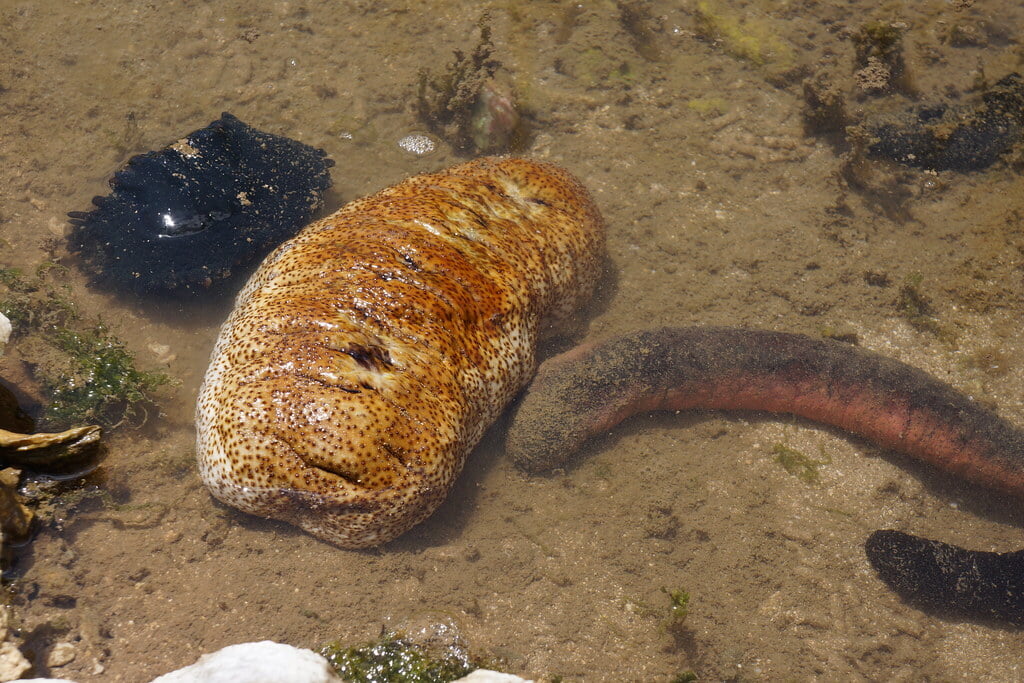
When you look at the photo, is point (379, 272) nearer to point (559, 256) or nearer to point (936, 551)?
point (559, 256)

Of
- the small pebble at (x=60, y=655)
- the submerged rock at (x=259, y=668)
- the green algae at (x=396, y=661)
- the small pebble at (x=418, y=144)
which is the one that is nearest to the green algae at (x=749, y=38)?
the small pebble at (x=418, y=144)

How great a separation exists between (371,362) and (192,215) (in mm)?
2151

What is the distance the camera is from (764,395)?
4410mm

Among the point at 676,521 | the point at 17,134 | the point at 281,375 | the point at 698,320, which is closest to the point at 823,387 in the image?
the point at 698,320

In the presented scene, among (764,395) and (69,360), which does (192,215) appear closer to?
(69,360)

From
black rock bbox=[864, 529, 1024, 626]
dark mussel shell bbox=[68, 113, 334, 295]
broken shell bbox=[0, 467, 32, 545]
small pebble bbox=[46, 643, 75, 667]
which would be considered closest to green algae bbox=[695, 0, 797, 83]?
dark mussel shell bbox=[68, 113, 334, 295]

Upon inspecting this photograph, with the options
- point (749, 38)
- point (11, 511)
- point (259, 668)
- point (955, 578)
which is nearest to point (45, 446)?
point (11, 511)

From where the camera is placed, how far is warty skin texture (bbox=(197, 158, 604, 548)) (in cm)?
315

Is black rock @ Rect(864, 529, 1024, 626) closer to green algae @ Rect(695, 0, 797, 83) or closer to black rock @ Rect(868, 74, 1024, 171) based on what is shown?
black rock @ Rect(868, 74, 1024, 171)

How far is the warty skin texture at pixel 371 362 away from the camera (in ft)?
10.3

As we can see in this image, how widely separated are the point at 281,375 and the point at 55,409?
1.66 meters

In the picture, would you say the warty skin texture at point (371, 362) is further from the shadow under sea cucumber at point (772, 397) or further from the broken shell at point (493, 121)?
the broken shell at point (493, 121)

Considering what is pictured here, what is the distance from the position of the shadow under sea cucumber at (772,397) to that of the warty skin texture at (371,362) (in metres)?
0.32

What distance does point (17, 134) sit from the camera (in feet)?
18.1
